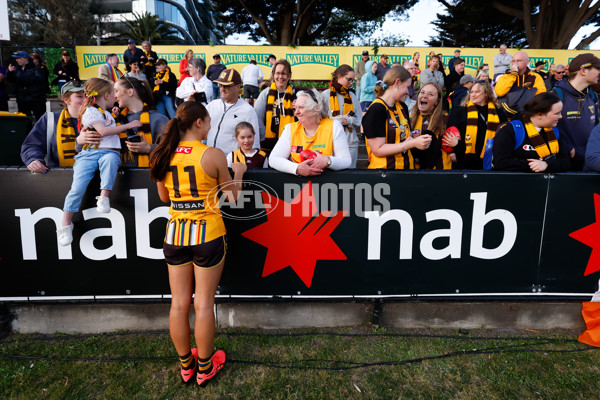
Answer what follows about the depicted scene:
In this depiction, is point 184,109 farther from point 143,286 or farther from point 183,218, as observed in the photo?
point 143,286

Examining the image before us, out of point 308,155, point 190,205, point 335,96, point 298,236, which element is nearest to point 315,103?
point 308,155

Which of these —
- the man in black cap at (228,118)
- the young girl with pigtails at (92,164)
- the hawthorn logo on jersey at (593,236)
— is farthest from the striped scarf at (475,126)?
the young girl with pigtails at (92,164)

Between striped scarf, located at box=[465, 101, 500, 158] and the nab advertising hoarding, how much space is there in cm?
110

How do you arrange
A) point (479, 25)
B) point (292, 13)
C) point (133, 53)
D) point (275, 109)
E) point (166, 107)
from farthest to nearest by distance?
point (479, 25) → point (292, 13) → point (133, 53) → point (166, 107) → point (275, 109)

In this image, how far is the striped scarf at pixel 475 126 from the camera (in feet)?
14.5

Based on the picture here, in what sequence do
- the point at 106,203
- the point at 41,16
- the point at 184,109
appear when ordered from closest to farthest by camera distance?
the point at 184,109
the point at 106,203
the point at 41,16

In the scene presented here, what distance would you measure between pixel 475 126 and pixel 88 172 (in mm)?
3945

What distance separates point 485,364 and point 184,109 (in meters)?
3.11

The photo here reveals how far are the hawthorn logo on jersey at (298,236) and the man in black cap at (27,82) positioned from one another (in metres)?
9.54

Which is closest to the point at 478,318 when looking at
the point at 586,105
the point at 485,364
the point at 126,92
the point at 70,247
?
the point at 485,364

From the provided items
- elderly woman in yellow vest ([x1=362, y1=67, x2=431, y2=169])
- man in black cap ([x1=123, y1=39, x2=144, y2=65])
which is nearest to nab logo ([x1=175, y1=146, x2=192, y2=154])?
elderly woman in yellow vest ([x1=362, y1=67, x2=431, y2=169])

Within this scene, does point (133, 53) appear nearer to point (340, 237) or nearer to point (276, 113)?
point (276, 113)

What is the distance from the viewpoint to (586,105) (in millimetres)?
4250

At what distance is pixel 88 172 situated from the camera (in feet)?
10.5
